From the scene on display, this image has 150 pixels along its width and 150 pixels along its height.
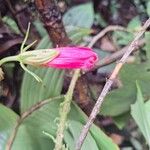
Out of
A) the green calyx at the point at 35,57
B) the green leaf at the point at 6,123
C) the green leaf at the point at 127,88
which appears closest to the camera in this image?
the green calyx at the point at 35,57

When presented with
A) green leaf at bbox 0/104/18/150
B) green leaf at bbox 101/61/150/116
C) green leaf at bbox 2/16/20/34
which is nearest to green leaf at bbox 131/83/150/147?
green leaf at bbox 101/61/150/116

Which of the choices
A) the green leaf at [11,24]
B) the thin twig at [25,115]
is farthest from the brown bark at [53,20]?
the green leaf at [11,24]

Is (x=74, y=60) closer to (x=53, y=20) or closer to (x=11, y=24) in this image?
(x=53, y=20)

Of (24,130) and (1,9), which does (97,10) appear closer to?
(1,9)

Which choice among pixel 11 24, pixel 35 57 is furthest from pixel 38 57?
pixel 11 24

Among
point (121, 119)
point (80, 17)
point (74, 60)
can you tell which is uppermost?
point (74, 60)

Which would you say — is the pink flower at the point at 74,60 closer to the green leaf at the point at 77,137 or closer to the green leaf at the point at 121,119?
the green leaf at the point at 77,137

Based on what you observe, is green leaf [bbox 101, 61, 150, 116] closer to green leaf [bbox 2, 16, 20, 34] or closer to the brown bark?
the brown bark
